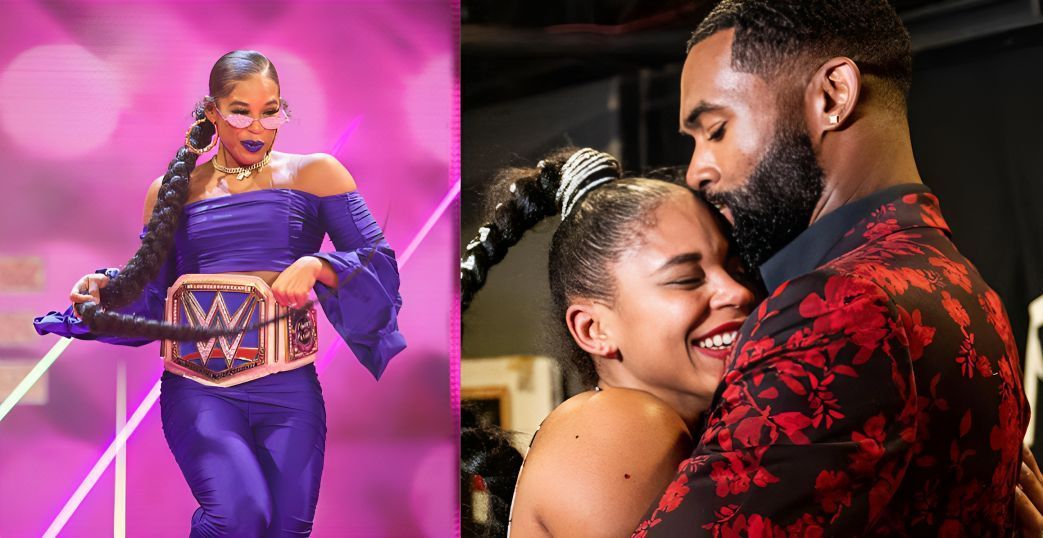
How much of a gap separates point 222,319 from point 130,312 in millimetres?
243

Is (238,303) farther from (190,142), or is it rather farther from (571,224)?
→ (571,224)

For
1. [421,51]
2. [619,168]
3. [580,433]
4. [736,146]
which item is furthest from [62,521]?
[736,146]

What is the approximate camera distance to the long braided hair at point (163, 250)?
2289mm

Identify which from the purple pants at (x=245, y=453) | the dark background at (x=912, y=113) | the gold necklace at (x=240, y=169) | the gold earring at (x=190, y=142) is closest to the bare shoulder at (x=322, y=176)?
the gold necklace at (x=240, y=169)

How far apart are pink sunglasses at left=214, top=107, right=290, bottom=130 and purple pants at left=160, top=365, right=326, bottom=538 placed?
0.64m

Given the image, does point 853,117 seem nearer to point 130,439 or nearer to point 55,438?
point 130,439

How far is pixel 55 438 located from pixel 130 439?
0.18 metres

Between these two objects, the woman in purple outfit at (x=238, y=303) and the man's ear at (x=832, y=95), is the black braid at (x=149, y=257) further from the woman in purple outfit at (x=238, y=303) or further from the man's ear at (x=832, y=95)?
the man's ear at (x=832, y=95)

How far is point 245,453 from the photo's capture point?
227 centimetres

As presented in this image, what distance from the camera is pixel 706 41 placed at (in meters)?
2.08

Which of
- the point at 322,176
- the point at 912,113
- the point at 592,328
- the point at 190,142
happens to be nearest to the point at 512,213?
the point at 592,328

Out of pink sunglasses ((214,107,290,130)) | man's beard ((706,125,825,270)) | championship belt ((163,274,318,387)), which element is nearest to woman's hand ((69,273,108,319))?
championship belt ((163,274,318,387))

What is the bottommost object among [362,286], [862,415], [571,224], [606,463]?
[606,463]

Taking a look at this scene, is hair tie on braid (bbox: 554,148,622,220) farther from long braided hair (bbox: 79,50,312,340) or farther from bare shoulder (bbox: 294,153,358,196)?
long braided hair (bbox: 79,50,312,340)
